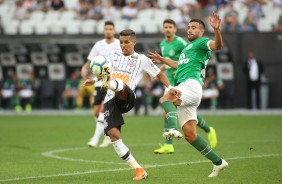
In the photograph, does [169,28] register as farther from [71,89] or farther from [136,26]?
[71,89]

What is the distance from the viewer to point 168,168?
1249cm

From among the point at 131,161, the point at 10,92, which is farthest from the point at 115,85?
the point at 10,92

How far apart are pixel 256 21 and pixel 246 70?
2.15 meters

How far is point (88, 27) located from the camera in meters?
33.8

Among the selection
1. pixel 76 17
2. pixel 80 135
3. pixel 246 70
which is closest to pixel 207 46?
pixel 80 135

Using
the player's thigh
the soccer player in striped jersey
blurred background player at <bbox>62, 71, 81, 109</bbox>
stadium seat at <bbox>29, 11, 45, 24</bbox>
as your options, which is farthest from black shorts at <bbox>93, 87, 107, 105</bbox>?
stadium seat at <bbox>29, 11, 45, 24</bbox>

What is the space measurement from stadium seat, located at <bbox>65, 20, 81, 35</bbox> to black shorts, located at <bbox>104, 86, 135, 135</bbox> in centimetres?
2255

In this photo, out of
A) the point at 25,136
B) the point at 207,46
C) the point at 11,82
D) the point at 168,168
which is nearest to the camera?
the point at 207,46

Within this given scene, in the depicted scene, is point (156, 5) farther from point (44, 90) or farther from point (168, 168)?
point (168, 168)

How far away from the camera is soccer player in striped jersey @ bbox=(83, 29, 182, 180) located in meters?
11.0

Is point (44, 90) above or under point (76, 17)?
under

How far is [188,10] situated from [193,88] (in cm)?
2107

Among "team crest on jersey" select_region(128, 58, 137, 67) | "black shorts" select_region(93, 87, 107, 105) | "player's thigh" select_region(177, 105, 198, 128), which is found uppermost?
"team crest on jersey" select_region(128, 58, 137, 67)

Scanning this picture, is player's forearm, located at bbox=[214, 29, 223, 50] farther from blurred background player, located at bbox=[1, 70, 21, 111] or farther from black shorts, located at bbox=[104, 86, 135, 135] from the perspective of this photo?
blurred background player, located at bbox=[1, 70, 21, 111]
